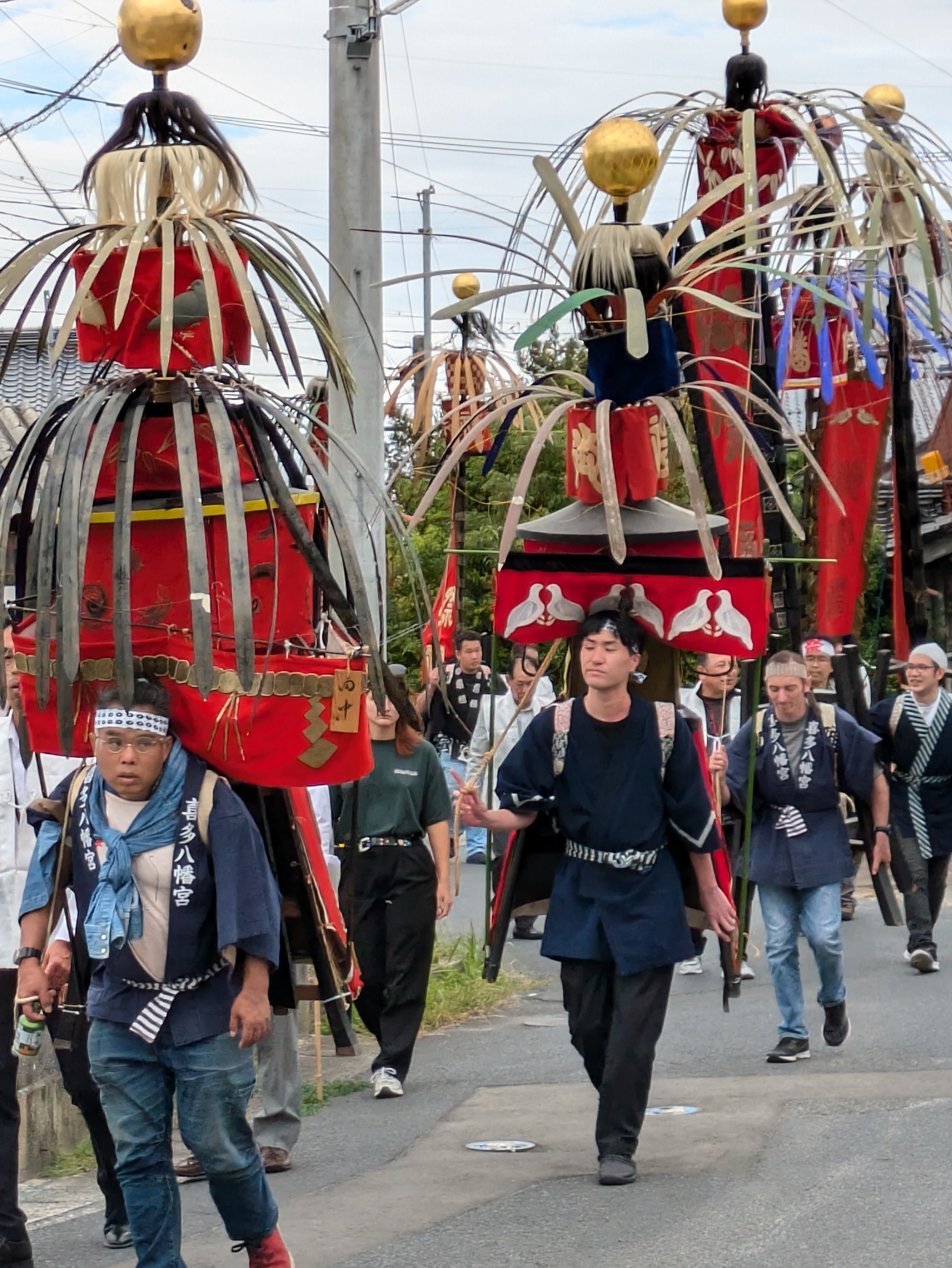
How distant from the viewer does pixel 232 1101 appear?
4.61 metres

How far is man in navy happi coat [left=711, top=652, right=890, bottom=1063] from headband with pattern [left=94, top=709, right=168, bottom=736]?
13.0ft

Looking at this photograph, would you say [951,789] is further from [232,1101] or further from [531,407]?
[232,1101]

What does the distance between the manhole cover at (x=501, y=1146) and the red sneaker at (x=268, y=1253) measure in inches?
74.6

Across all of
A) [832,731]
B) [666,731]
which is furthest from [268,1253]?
[832,731]

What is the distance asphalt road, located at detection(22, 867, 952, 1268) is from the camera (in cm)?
529

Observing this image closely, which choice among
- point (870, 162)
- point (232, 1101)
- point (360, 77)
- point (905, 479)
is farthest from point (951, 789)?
point (232, 1101)

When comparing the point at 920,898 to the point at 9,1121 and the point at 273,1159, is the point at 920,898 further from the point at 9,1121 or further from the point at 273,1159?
the point at 9,1121

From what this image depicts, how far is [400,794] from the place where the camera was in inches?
308

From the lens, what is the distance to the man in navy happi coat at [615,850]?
20.0ft

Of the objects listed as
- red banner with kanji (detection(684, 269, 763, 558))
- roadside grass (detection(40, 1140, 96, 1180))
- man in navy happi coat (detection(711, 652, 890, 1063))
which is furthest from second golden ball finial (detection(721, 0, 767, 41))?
roadside grass (detection(40, 1140, 96, 1180))

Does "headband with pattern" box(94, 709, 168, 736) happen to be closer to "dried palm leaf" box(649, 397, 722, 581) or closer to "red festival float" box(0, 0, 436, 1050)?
"red festival float" box(0, 0, 436, 1050)

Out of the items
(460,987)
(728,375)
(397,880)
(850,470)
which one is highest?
(728,375)

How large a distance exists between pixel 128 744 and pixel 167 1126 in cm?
101

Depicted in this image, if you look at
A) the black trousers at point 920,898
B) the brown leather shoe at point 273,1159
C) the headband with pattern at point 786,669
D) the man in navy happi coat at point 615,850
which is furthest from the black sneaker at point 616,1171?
the black trousers at point 920,898
